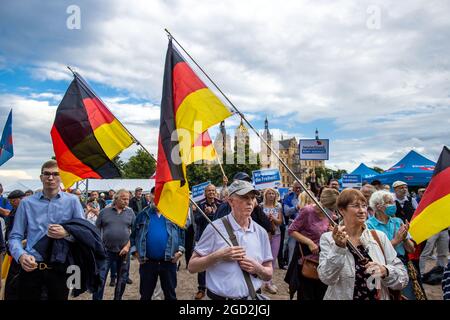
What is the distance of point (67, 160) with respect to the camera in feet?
15.5

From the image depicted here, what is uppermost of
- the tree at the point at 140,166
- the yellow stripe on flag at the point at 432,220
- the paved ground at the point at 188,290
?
the tree at the point at 140,166

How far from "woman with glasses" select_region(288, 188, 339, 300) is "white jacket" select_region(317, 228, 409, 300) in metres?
1.28

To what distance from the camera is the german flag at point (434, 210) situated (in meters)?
3.74

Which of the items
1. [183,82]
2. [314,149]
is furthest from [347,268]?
[314,149]

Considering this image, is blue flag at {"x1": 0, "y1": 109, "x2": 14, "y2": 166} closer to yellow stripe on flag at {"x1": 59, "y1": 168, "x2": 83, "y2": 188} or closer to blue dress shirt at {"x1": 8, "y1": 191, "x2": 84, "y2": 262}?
yellow stripe on flag at {"x1": 59, "y1": 168, "x2": 83, "y2": 188}

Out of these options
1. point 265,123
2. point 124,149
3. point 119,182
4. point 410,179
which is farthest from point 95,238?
point 265,123

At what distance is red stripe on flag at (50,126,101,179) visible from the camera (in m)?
4.71

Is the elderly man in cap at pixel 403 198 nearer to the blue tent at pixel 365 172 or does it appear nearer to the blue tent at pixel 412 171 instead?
the blue tent at pixel 412 171

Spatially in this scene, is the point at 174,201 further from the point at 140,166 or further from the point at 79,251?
the point at 140,166

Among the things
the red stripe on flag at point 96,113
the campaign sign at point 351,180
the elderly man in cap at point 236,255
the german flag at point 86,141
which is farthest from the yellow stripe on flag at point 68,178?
the campaign sign at point 351,180

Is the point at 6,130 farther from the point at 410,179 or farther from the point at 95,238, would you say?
the point at 410,179

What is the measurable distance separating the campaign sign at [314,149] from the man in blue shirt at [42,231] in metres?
8.78

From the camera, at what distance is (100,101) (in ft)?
16.5

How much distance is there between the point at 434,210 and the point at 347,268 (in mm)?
1303
